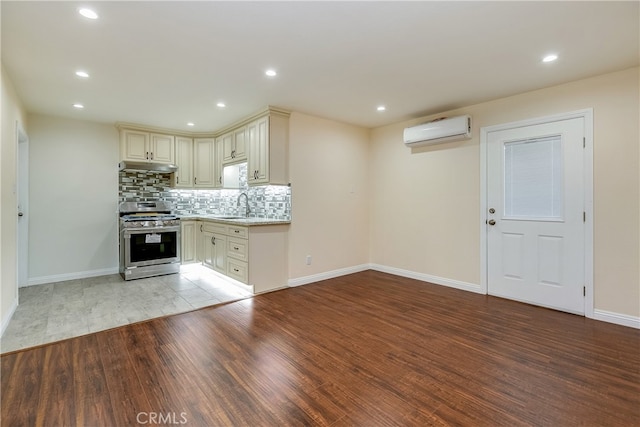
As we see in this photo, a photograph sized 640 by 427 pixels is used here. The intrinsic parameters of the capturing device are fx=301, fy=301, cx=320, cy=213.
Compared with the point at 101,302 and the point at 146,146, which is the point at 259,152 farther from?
the point at 101,302

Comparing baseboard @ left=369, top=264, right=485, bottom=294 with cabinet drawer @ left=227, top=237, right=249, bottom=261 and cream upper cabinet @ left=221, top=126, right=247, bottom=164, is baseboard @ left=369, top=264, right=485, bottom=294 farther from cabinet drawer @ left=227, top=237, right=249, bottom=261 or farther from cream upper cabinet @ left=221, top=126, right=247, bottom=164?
cream upper cabinet @ left=221, top=126, right=247, bottom=164

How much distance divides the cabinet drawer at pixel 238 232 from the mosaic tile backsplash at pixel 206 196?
2.09 feet

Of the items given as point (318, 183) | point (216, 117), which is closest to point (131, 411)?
point (318, 183)

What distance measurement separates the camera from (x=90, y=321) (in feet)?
9.58

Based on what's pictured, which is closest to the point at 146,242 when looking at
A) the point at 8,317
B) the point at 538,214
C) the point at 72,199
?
the point at 72,199

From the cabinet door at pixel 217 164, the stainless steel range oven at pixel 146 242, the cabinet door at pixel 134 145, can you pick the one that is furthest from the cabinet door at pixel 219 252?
the cabinet door at pixel 134 145

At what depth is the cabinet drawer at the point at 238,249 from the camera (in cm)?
382

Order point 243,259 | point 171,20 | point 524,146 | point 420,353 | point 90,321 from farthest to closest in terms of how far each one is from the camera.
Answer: point 243,259, point 524,146, point 90,321, point 420,353, point 171,20

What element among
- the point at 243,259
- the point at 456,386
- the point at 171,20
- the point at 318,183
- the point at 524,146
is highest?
the point at 171,20

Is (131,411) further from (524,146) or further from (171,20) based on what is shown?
(524,146)

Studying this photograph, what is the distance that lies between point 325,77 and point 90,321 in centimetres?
333

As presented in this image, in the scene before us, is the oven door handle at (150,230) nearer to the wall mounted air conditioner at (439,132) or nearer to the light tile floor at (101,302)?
the light tile floor at (101,302)

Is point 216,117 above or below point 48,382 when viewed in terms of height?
above

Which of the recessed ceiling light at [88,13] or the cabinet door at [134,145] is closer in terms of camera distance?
the recessed ceiling light at [88,13]
